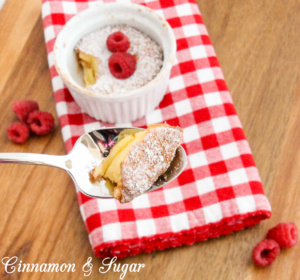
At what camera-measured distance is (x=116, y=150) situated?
83cm

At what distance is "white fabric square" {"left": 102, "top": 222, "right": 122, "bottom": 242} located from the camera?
899 millimetres

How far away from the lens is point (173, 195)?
95 cm

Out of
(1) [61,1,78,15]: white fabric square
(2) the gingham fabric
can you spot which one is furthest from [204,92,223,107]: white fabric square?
(1) [61,1,78,15]: white fabric square

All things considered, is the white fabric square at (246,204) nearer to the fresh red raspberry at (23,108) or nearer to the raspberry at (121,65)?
the raspberry at (121,65)

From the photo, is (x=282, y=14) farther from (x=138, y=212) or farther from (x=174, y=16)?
(x=138, y=212)

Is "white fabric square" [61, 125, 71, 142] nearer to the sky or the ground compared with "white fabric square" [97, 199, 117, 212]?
nearer to the sky

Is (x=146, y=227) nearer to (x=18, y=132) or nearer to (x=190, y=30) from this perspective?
(x=18, y=132)

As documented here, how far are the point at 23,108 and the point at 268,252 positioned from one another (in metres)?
0.66

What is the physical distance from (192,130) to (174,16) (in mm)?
341

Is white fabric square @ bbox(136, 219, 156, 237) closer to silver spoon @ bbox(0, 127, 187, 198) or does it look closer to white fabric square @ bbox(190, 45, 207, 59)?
silver spoon @ bbox(0, 127, 187, 198)

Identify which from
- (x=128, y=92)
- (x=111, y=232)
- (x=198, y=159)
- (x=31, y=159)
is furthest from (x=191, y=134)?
(x=31, y=159)

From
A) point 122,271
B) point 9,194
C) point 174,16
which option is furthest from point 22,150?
point 174,16

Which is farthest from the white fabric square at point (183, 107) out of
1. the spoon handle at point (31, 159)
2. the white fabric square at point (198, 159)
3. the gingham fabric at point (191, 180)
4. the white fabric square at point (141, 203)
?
the spoon handle at point (31, 159)

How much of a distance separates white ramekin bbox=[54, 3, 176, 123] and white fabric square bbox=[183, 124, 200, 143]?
104 millimetres
